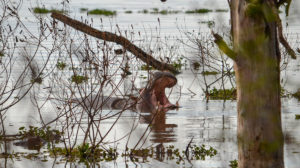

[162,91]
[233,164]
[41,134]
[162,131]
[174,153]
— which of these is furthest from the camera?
[162,91]

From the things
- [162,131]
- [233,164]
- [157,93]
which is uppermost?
[157,93]

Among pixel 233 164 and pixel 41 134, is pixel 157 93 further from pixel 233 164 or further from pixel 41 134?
pixel 233 164

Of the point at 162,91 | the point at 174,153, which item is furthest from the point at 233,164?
the point at 162,91

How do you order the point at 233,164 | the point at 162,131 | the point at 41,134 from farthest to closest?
the point at 162,131
the point at 41,134
the point at 233,164

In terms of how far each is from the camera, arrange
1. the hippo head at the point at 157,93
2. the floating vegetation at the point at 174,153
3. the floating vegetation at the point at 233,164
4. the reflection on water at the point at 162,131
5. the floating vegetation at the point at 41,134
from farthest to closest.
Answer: the hippo head at the point at 157,93, the reflection on water at the point at 162,131, the floating vegetation at the point at 41,134, the floating vegetation at the point at 174,153, the floating vegetation at the point at 233,164

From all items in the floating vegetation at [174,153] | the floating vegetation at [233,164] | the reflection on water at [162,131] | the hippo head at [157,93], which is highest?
the hippo head at [157,93]

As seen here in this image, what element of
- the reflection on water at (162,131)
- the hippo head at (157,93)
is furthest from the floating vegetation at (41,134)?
the hippo head at (157,93)

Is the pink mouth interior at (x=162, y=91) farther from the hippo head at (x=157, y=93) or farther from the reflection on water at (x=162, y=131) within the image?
the reflection on water at (x=162, y=131)

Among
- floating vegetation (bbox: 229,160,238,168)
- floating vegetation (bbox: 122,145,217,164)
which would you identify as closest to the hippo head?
floating vegetation (bbox: 122,145,217,164)

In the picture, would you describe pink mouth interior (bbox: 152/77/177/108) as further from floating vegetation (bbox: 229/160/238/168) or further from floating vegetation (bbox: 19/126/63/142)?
floating vegetation (bbox: 229/160/238/168)

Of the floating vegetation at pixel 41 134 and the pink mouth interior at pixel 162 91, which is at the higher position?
the pink mouth interior at pixel 162 91

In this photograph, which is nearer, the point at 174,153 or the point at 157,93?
the point at 174,153

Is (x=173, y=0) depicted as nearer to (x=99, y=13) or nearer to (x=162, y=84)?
(x=99, y=13)

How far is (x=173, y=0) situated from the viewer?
220 feet
